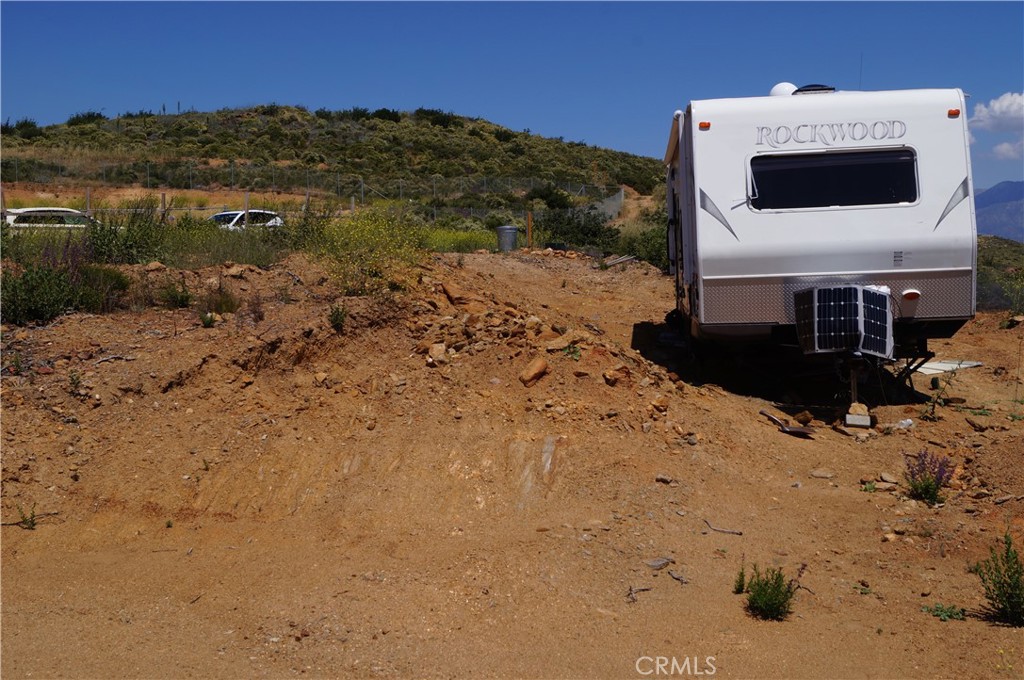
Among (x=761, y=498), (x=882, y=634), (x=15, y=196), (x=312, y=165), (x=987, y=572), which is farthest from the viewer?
(x=312, y=165)

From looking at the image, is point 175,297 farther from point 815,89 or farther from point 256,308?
point 815,89

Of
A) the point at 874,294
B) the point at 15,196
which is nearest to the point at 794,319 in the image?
the point at 874,294

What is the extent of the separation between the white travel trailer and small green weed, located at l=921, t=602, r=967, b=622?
3163mm

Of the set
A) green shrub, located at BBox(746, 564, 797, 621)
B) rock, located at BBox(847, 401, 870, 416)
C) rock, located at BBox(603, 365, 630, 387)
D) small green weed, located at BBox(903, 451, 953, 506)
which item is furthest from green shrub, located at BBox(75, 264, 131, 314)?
small green weed, located at BBox(903, 451, 953, 506)

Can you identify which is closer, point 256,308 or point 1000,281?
point 256,308

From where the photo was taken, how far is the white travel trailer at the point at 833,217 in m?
7.87

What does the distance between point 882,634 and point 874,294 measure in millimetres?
3818

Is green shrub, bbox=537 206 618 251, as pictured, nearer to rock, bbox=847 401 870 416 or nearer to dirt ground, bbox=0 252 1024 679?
dirt ground, bbox=0 252 1024 679

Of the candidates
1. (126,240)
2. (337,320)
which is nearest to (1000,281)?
(337,320)

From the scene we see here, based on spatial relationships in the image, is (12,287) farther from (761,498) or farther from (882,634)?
(882,634)

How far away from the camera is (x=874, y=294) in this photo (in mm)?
7754

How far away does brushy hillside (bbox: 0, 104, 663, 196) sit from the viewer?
41188mm

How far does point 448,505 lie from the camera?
20.9 ft

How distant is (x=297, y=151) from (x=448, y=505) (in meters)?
45.9
